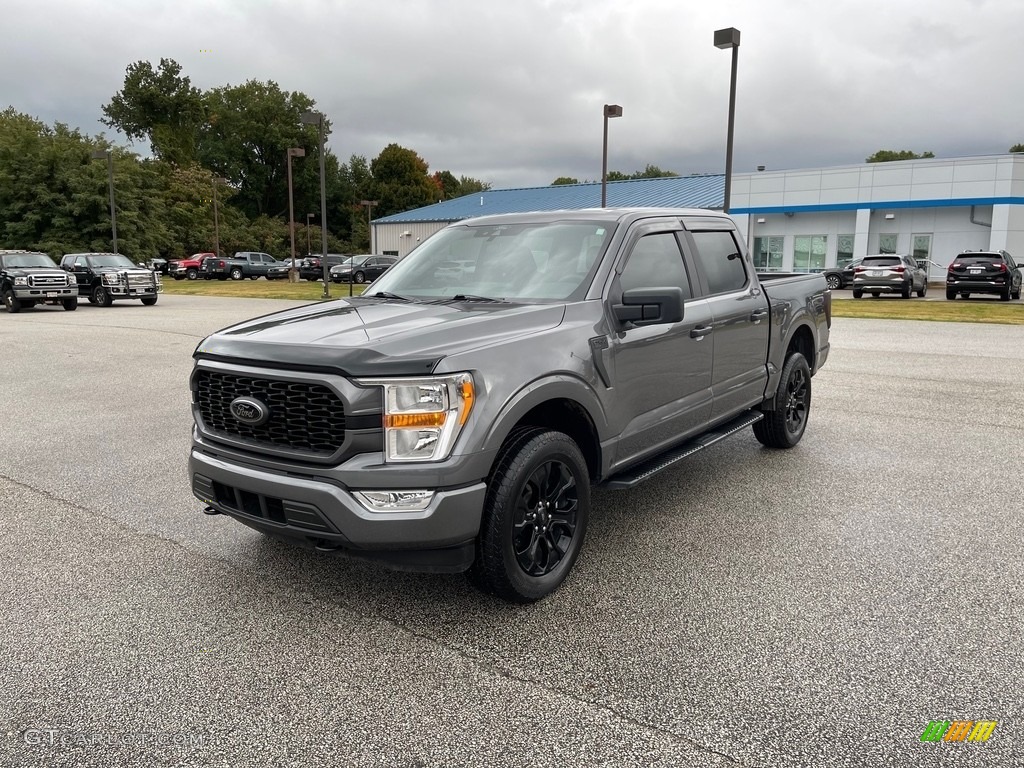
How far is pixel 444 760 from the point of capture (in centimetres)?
258

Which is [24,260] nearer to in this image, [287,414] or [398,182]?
[287,414]

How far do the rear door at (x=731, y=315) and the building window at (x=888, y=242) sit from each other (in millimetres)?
37285

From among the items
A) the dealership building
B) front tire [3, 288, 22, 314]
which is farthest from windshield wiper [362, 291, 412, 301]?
the dealership building

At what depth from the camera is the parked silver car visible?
2719 cm

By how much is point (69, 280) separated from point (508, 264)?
23.1 m

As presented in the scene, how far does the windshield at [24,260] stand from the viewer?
77.8ft

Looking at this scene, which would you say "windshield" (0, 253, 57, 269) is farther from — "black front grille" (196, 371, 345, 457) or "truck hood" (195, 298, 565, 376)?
"black front grille" (196, 371, 345, 457)

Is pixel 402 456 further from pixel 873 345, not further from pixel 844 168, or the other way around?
pixel 844 168

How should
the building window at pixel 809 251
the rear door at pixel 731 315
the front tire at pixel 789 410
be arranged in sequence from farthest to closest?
the building window at pixel 809 251
the front tire at pixel 789 410
the rear door at pixel 731 315

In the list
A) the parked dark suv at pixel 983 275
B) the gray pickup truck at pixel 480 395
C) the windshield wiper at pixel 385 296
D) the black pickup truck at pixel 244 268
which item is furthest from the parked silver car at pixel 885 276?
the black pickup truck at pixel 244 268

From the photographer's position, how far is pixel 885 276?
27.1m

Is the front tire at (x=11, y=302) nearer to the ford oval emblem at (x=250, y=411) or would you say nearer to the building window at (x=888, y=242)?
the ford oval emblem at (x=250, y=411)

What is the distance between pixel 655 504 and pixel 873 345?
10.3 metres

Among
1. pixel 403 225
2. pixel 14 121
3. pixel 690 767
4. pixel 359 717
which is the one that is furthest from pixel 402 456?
pixel 14 121
